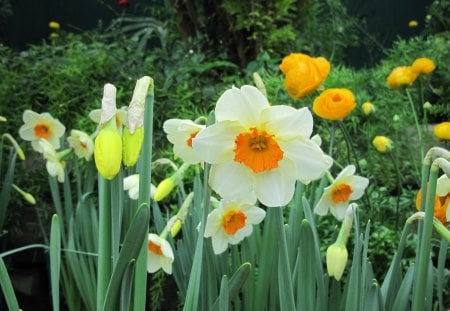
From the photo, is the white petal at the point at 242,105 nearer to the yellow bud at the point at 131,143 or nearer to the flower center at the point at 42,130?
the yellow bud at the point at 131,143

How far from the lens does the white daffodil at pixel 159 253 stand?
124cm

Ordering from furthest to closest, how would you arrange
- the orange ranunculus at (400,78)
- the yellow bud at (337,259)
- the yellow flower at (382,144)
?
the orange ranunculus at (400,78) < the yellow flower at (382,144) < the yellow bud at (337,259)

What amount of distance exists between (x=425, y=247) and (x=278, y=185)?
26 centimetres

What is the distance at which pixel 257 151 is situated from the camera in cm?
82

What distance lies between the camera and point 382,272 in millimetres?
1943

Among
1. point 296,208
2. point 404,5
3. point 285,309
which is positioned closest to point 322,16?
point 404,5

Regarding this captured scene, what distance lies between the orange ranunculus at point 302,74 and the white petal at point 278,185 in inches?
25.4

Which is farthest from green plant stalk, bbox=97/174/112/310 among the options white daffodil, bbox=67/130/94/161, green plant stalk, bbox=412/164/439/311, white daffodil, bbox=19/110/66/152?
white daffodil, bbox=19/110/66/152

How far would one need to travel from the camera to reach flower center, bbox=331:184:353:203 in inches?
54.7

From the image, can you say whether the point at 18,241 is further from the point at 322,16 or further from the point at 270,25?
the point at 322,16

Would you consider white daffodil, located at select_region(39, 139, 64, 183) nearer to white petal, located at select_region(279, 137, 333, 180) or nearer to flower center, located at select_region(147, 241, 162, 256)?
flower center, located at select_region(147, 241, 162, 256)

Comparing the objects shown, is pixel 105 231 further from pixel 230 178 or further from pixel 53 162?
pixel 53 162

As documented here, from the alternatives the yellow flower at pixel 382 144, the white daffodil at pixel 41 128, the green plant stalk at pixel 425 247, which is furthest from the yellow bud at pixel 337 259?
the white daffodil at pixel 41 128

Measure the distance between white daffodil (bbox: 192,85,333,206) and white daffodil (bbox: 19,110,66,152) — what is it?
1333 millimetres
